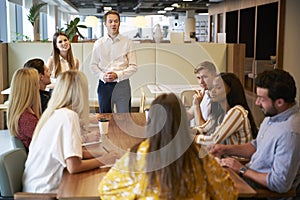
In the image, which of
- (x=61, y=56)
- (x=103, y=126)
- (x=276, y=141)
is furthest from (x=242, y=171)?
(x=61, y=56)

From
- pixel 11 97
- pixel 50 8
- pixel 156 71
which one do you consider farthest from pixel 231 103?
pixel 50 8

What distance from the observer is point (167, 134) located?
1.58 meters

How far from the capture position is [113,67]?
4633 millimetres

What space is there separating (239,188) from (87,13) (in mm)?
24239

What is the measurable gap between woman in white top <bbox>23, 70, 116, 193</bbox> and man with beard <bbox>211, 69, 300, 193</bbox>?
0.79 meters

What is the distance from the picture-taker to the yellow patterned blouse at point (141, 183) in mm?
1659

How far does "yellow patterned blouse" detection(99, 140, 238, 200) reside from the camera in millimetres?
1659

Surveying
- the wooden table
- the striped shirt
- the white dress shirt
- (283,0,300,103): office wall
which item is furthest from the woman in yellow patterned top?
(283,0,300,103): office wall

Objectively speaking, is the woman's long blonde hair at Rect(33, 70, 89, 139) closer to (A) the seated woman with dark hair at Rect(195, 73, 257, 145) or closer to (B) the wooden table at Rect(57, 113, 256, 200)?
(B) the wooden table at Rect(57, 113, 256, 200)

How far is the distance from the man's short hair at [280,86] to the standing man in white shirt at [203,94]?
0.68 metres

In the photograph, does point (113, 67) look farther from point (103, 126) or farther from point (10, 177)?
point (10, 177)

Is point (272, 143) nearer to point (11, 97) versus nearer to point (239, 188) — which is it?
point (239, 188)

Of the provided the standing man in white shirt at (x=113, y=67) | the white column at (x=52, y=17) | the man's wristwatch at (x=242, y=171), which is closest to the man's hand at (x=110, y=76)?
the standing man in white shirt at (x=113, y=67)

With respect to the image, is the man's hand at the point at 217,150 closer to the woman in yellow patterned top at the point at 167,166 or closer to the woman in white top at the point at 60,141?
the woman in white top at the point at 60,141
